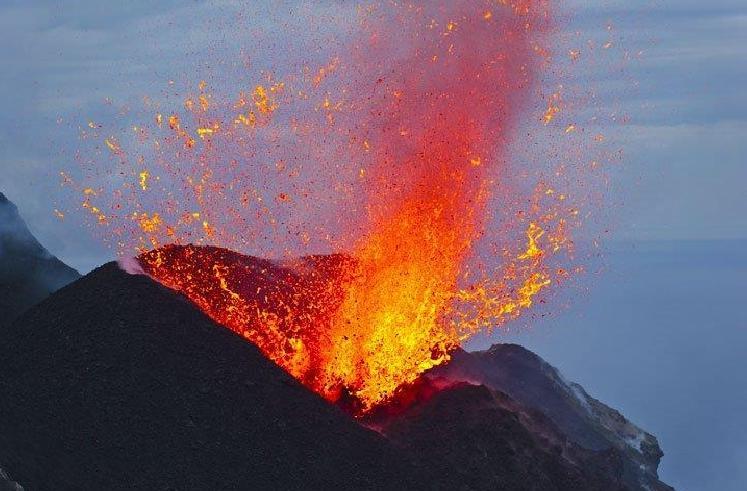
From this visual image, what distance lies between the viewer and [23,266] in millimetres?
51812

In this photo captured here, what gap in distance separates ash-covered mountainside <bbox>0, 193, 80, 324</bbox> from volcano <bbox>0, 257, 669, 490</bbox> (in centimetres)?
1244

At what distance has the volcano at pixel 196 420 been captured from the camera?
99.4ft

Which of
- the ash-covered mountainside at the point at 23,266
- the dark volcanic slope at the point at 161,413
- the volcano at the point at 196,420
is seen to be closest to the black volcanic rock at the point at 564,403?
the volcano at the point at 196,420

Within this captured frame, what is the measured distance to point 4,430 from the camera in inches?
1193

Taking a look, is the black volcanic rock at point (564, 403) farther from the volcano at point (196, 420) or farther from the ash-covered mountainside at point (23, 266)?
the ash-covered mountainside at point (23, 266)

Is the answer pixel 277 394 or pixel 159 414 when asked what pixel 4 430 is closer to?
pixel 159 414

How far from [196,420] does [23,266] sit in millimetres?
23186

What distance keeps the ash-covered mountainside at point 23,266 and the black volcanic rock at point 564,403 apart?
59.9 feet

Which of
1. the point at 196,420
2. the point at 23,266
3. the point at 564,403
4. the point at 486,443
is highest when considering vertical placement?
the point at 564,403

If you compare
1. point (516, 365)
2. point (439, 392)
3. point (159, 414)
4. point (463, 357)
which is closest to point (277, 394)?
point (159, 414)

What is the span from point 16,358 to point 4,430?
4892 mm

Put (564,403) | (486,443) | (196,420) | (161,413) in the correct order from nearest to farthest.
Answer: (196,420), (161,413), (486,443), (564,403)

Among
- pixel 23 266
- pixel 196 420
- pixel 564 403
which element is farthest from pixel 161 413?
pixel 23 266

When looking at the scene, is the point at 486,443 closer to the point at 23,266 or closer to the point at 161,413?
the point at 161,413
